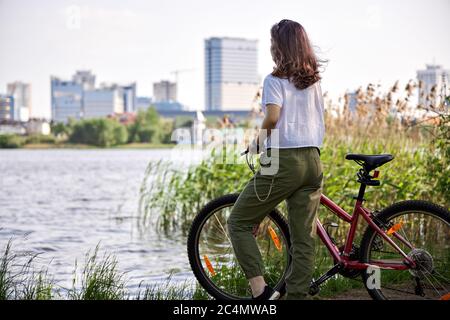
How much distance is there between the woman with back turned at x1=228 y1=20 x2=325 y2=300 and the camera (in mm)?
3834

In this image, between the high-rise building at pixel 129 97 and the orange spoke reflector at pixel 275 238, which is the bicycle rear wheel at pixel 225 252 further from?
the high-rise building at pixel 129 97

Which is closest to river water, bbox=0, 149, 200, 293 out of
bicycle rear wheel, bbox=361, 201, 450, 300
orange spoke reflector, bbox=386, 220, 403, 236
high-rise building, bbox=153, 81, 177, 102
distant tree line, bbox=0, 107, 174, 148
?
bicycle rear wheel, bbox=361, 201, 450, 300

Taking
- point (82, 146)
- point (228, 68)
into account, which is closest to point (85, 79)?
point (228, 68)

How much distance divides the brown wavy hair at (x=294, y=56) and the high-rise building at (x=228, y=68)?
6966 cm

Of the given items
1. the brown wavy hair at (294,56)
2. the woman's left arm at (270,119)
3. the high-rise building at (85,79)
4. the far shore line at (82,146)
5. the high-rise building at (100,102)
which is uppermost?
the high-rise building at (85,79)

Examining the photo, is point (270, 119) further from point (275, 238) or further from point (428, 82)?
point (428, 82)

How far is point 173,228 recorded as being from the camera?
10781 millimetres

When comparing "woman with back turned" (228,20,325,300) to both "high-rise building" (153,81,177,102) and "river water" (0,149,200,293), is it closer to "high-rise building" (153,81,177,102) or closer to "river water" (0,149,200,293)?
"river water" (0,149,200,293)

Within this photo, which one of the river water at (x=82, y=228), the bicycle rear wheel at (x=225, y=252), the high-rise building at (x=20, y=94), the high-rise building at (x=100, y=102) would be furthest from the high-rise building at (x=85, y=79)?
the bicycle rear wheel at (x=225, y=252)

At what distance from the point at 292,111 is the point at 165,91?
121 m

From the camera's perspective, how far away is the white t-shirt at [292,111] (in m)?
3.84

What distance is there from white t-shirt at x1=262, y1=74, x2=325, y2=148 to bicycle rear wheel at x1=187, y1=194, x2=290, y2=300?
54 centimetres

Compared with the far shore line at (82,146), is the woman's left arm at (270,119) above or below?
above
